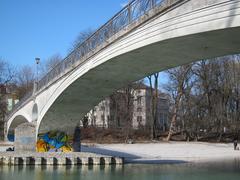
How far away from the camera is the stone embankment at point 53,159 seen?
25938 mm

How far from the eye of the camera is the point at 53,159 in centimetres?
2647

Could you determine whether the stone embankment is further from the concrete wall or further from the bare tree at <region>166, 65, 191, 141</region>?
the bare tree at <region>166, 65, 191, 141</region>

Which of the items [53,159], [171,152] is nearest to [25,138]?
[53,159]

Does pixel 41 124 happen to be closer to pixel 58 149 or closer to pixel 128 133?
pixel 58 149

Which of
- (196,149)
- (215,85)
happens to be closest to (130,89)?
(215,85)

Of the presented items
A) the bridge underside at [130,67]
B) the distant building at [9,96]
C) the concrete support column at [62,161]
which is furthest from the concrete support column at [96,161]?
the distant building at [9,96]

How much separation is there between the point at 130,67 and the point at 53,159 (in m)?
11.2

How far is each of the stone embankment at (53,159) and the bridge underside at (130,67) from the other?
303 centimetres

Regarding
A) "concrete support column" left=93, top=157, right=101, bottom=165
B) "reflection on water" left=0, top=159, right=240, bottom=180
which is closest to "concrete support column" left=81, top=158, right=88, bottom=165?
"concrete support column" left=93, top=157, right=101, bottom=165

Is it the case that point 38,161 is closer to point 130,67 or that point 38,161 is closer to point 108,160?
point 108,160

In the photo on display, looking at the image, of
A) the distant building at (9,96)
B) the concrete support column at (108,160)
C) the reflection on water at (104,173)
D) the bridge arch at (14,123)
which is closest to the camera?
the reflection on water at (104,173)

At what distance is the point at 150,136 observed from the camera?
53.5m

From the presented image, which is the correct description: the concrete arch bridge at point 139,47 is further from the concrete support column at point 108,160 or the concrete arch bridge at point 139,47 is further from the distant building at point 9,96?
the distant building at point 9,96

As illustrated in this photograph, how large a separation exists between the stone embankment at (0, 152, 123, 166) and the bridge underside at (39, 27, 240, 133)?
9.93ft
